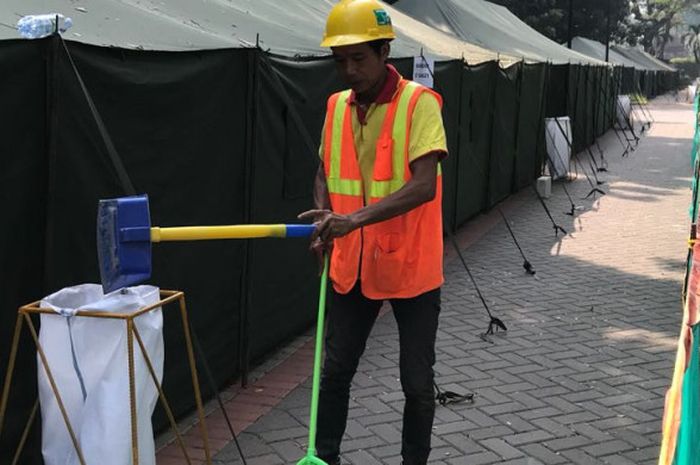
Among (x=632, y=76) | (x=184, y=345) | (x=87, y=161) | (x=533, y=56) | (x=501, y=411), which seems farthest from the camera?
(x=632, y=76)

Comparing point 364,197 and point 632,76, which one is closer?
point 364,197

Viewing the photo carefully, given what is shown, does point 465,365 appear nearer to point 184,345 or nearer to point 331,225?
point 184,345

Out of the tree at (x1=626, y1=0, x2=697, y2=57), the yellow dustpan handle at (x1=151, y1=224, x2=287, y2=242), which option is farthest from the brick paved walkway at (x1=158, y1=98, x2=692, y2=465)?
the tree at (x1=626, y1=0, x2=697, y2=57)

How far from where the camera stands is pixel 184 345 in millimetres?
5004

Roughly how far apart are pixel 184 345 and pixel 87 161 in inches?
54.3

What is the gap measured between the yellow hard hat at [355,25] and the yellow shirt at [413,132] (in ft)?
1.01

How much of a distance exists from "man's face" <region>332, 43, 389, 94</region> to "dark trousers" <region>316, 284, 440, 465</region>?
0.82 m

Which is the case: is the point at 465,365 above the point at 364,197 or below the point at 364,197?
below

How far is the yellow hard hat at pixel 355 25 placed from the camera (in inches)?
131

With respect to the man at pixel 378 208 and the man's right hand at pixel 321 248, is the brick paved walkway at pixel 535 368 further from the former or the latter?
the man's right hand at pixel 321 248

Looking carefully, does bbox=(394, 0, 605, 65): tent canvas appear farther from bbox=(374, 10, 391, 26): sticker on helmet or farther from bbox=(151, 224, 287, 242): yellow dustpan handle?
bbox=(151, 224, 287, 242): yellow dustpan handle

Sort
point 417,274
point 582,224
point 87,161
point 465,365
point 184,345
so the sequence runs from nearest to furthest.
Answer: point 417,274
point 87,161
point 184,345
point 465,365
point 582,224

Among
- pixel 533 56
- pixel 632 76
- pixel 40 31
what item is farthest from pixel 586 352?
pixel 632 76

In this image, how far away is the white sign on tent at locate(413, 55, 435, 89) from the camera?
8977 mm
